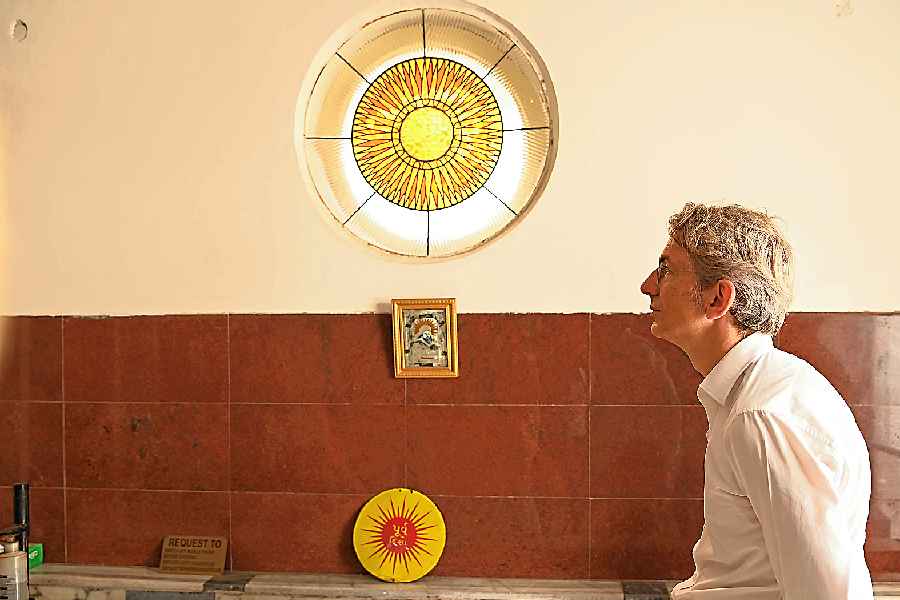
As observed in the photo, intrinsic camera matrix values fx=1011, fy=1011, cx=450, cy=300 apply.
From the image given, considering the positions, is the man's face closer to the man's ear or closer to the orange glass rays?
the man's ear

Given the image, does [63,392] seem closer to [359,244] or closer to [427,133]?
[359,244]

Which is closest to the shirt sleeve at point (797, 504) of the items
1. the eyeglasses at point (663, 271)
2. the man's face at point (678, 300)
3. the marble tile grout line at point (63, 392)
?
the man's face at point (678, 300)

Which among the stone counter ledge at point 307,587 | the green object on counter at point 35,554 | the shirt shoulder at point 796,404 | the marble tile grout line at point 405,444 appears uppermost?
the shirt shoulder at point 796,404

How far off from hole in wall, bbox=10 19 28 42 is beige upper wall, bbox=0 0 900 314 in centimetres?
2

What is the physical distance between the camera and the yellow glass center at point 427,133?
124 inches

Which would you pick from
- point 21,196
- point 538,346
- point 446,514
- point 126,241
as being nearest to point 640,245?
point 538,346

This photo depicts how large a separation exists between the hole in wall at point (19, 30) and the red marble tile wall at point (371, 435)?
3.00ft

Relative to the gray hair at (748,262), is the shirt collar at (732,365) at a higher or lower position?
lower

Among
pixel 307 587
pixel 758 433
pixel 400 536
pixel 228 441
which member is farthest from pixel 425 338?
pixel 758 433

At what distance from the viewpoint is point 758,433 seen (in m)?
1.55

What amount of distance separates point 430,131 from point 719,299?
153 cm

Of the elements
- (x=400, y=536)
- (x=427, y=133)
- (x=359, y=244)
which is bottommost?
(x=400, y=536)

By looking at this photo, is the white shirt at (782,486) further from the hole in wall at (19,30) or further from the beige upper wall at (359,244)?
the hole in wall at (19,30)

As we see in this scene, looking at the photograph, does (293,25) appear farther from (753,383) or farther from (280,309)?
(753,383)
